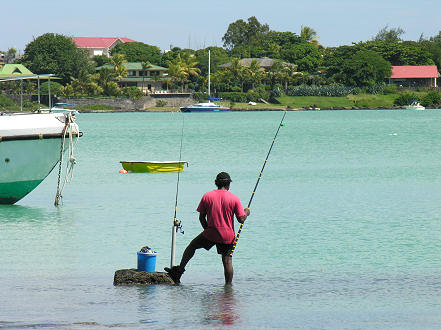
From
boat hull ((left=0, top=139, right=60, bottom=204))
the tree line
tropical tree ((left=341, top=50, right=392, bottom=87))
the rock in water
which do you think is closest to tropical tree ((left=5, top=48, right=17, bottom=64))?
the tree line

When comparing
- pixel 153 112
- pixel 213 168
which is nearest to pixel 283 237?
pixel 213 168

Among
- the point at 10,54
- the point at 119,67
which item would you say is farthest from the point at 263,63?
the point at 10,54

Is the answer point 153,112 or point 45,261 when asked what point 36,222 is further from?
point 153,112

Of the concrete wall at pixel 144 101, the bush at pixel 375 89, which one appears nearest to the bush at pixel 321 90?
the bush at pixel 375 89

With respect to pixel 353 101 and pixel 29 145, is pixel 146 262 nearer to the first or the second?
pixel 29 145

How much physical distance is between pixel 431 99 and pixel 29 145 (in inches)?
5909

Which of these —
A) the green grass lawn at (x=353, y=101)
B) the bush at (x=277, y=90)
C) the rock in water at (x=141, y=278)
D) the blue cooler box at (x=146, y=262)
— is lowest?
the green grass lawn at (x=353, y=101)

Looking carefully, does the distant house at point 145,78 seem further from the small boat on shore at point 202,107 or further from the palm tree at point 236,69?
the palm tree at point 236,69

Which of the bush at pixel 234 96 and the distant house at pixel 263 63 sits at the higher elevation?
the distant house at pixel 263 63

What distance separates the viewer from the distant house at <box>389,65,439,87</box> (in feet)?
534

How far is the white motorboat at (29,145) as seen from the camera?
22938mm

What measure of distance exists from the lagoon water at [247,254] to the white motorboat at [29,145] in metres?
0.98

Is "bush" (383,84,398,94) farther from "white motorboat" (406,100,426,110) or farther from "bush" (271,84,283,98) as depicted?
"bush" (271,84,283,98)

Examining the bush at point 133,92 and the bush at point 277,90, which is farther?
the bush at point 277,90
